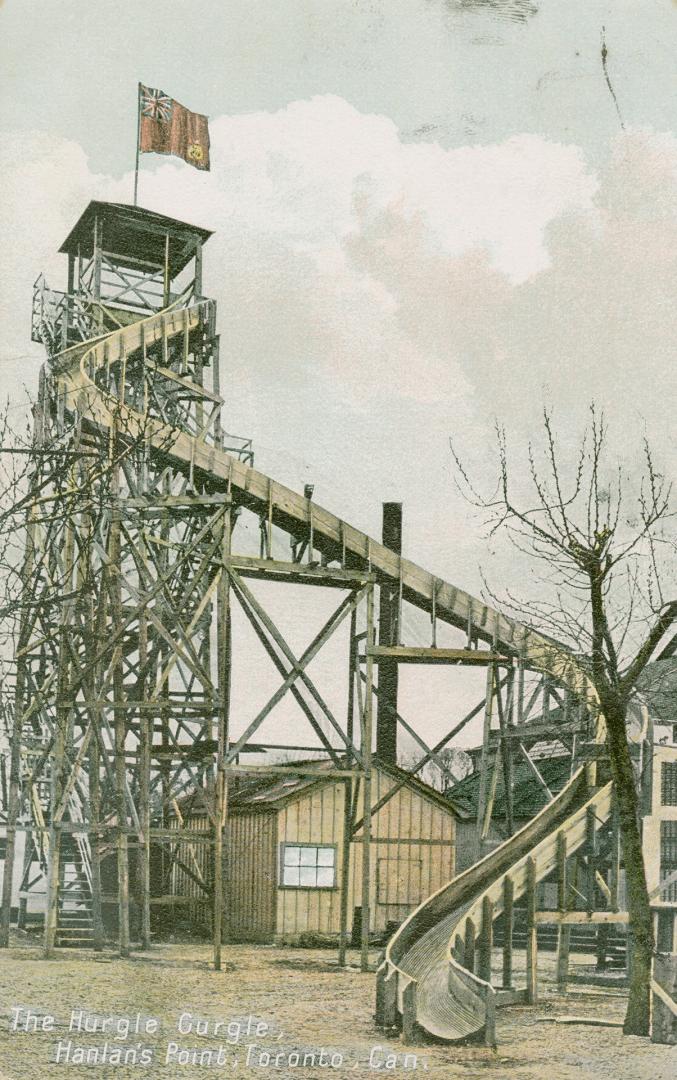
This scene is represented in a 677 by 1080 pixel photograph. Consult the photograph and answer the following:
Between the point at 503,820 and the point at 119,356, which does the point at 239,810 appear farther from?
the point at 119,356

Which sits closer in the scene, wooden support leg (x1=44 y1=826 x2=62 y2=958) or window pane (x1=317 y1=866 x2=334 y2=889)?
wooden support leg (x1=44 y1=826 x2=62 y2=958)

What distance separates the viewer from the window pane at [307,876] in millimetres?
28750

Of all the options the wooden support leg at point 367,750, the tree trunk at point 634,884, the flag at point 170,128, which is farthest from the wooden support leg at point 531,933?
the flag at point 170,128

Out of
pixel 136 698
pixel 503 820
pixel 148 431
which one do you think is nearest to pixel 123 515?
pixel 148 431

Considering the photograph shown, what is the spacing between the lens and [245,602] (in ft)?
78.4

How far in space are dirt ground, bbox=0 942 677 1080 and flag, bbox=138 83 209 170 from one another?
10.9 meters

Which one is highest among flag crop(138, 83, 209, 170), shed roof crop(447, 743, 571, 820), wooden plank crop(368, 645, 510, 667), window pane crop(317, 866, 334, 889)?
flag crop(138, 83, 209, 170)

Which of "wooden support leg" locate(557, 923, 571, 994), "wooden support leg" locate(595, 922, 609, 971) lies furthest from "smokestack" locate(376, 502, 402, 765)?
"wooden support leg" locate(557, 923, 571, 994)

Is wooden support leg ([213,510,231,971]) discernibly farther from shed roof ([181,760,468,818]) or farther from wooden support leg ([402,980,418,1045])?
wooden support leg ([402,980,418,1045])

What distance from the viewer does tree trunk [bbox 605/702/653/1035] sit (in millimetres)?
16344

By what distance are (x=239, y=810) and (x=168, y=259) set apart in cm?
1216

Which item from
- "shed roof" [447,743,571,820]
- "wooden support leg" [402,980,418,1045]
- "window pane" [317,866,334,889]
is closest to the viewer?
"wooden support leg" [402,980,418,1045]

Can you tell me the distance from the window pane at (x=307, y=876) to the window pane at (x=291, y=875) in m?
0.09

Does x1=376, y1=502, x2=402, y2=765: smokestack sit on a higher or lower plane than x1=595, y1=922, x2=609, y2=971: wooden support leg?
higher
